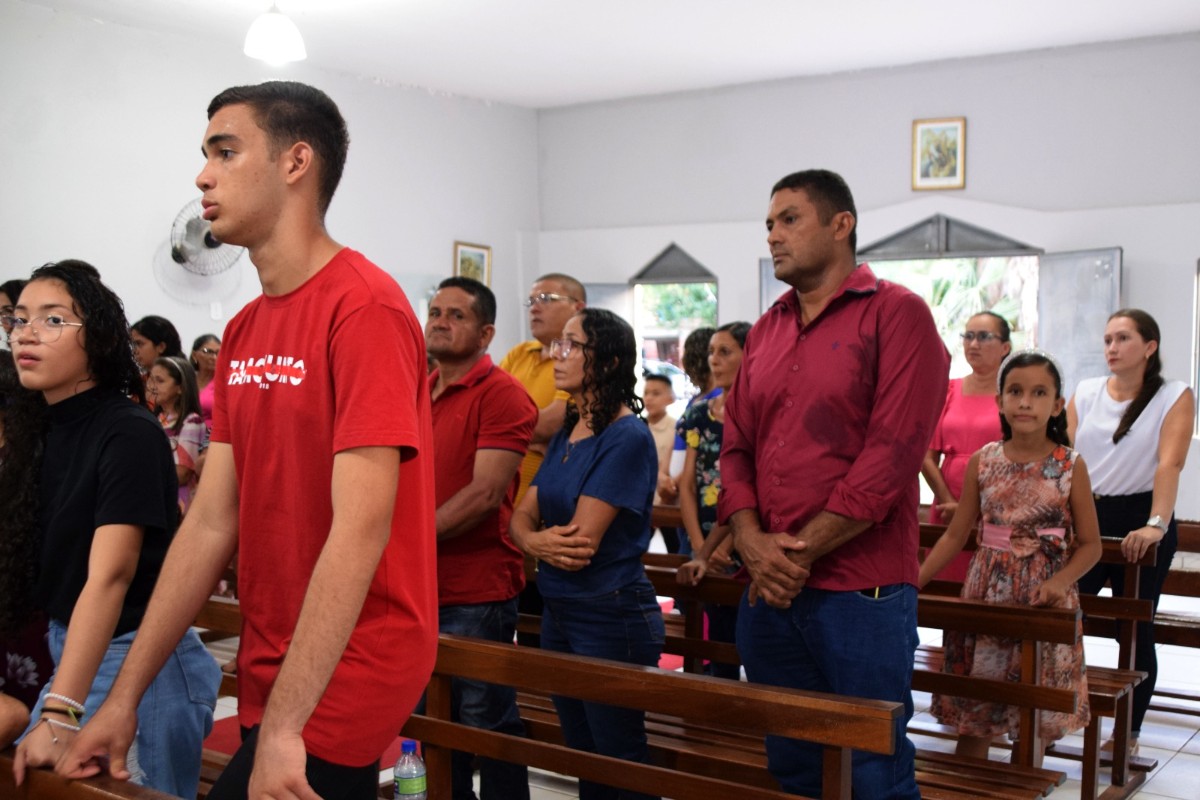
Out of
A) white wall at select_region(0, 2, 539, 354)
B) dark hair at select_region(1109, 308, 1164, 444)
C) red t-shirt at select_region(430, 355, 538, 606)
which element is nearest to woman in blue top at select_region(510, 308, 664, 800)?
red t-shirt at select_region(430, 355, 538, 606)

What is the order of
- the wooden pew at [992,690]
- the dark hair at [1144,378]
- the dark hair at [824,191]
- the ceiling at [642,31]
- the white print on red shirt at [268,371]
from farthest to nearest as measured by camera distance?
1. the ceiling at [642,31]
2. the dark hair at [1144,378]
3. the wooden pew at [992,690]
4. the dark hair at [824,191]
5. the white print on red shirt at [268,371]

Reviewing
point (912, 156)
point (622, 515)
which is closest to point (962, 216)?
point (912, 156)

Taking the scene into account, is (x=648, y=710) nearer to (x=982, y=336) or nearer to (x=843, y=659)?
(x=843, y=659)

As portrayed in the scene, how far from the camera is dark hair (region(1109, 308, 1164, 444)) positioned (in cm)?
481

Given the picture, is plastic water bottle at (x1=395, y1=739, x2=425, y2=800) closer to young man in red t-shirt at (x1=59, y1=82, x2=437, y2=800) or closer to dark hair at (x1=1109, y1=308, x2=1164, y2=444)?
young man in red t-shirt at (x1=59, y1=82, x2=437, y2=800)

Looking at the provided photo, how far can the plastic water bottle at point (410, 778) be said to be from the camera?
129 inches

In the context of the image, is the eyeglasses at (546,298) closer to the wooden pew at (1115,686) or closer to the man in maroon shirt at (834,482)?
the wooden pew at (1115,686)

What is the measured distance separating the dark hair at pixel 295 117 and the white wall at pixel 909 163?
9497mm

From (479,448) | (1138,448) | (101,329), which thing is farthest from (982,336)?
(101,329)

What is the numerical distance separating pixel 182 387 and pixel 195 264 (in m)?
4.61

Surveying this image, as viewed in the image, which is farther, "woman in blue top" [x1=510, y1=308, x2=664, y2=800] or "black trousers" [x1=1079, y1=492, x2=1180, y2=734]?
"black trousers" [x1=1079, y1=492, x2=1180, y2=734]

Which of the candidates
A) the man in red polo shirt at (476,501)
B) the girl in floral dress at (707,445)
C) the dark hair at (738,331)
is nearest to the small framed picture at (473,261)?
the dark hair at (738,331)

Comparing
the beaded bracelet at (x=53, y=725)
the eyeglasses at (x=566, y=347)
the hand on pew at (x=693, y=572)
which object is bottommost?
the hand on pew at (x=693, y=572)

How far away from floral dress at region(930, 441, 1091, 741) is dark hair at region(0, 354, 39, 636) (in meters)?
2.72
